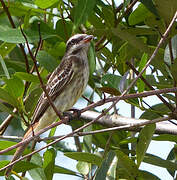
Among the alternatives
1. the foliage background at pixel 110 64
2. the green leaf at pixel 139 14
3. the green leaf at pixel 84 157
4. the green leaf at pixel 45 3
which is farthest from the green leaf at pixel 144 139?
the green leaf at pixel 45 3

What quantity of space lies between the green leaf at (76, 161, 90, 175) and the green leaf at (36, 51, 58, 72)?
714mm

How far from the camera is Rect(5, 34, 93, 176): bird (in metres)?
4.35

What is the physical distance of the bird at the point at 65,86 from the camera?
4352 millimetres

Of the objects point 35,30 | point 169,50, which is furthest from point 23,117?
point 169,50

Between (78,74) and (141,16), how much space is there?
1141 millimetres

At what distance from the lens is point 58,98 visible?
4.55 meters

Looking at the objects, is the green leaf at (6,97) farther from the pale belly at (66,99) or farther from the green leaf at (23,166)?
the pale belly at (66,99)

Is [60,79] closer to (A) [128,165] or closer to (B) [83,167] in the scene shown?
(B) [83,167]

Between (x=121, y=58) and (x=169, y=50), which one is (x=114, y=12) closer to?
(x=121, y=58)

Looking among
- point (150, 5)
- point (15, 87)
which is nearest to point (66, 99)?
point (15, 87)

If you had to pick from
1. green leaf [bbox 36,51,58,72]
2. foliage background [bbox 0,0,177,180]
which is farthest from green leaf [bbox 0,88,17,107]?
green leaf [bbox 36,51,58,72]

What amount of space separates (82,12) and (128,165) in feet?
3.46

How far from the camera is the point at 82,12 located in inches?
112

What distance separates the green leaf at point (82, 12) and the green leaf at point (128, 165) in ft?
3.01
